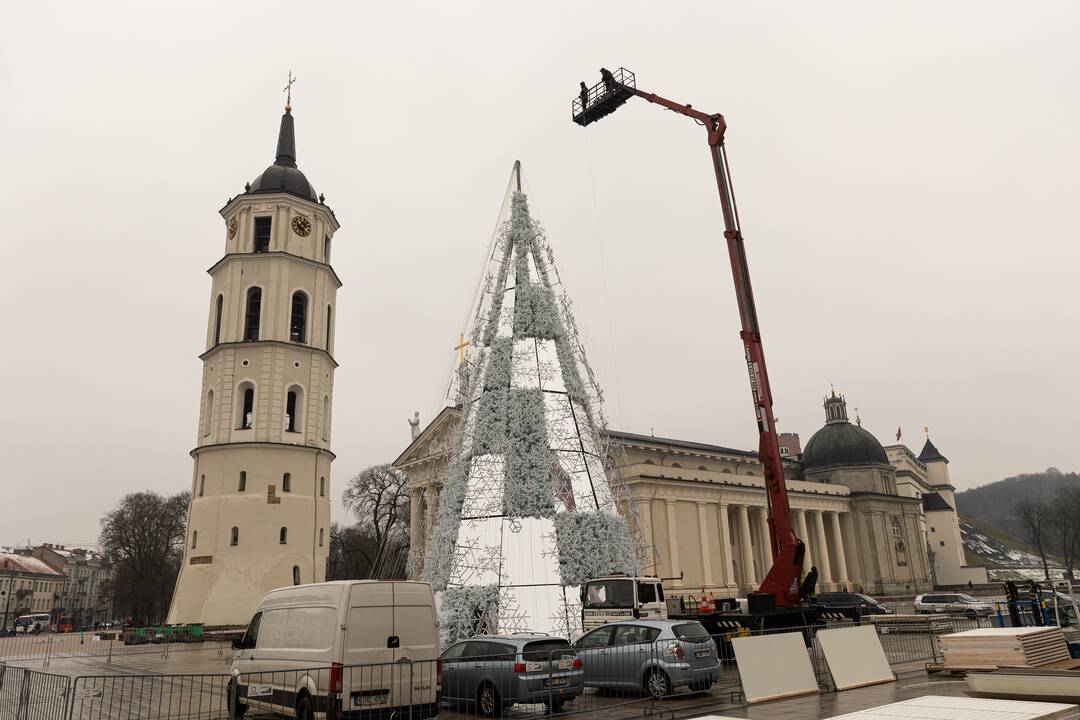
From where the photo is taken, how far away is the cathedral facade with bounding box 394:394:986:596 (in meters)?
50.8

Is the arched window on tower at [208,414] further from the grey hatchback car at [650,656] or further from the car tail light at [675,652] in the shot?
the car tail light at [675,652]

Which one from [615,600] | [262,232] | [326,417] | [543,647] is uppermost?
[262,232]

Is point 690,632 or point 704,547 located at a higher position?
point 704,547

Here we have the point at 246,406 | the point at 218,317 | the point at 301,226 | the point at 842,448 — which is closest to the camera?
the point at 246,406

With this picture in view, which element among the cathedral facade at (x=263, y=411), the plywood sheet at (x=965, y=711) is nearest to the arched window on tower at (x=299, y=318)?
the cathedral facade at (x=263, y=411)

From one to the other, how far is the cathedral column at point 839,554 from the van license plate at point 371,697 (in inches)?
→ 2511

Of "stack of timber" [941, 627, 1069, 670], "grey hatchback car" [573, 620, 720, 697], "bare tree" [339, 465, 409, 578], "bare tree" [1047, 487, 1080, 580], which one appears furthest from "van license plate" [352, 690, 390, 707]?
"bare tree" [1047, 487, 1080, 580]

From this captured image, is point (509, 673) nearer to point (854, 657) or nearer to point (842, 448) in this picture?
point (854, 657)

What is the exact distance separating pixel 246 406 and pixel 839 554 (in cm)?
5308

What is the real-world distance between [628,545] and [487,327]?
586 centimetres

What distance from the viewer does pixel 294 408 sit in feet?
139

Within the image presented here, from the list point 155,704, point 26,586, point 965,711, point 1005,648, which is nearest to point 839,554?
point 1005,648

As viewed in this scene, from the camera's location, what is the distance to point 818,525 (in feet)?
220

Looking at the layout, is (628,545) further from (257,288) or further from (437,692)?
(257,288)
